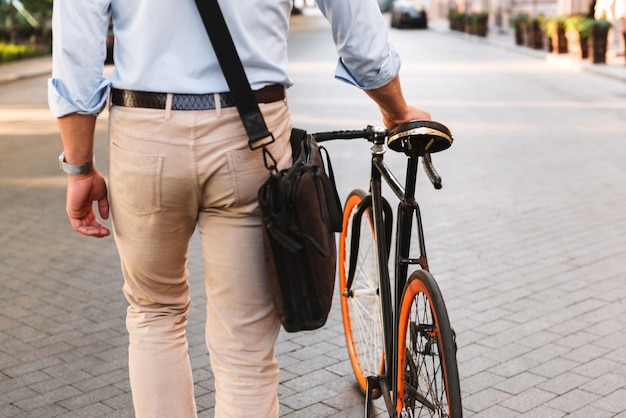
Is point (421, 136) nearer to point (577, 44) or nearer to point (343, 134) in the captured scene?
point (343, 134)

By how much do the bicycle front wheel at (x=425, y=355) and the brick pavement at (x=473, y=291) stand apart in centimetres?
79

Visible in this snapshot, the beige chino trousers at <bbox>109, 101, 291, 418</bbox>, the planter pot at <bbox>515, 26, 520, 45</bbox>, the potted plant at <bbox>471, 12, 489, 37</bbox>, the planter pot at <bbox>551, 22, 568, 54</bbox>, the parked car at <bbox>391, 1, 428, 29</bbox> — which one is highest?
the beige chino trousers at <bbox>109, 101, 291, 418</bbox>

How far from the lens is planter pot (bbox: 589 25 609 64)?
19.7 meters

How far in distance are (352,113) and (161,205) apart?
1089cm

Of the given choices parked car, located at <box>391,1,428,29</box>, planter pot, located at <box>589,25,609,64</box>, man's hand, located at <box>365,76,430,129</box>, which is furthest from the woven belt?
parked car, located at <box>391,1,428,29</box>

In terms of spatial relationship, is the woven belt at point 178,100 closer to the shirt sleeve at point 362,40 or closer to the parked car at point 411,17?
the shirt sleeve at point 362,40

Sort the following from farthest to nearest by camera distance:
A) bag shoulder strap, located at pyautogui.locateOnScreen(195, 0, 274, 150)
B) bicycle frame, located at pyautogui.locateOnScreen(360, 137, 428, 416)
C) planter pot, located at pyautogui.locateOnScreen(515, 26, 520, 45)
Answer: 1. planter pot, located at pyautogui.locateOnScreen(515, 26, 520, 45)
2. bicycle frame, located at pyautogui.locateOnScreen(360, 137, 428, 416)
3. bag shoulder strap, located at pyautogui.locateOnScreen(195, 0, 274, 150)

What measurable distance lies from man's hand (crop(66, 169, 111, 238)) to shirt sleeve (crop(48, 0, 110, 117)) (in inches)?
8.8

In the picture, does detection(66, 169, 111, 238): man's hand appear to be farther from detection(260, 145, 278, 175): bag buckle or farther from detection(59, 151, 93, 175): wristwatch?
detection(260, 145, 278, 175): bag buckle

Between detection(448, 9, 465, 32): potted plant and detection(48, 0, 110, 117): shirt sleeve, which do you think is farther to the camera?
detection(448, 9, 465, 32): potted plant

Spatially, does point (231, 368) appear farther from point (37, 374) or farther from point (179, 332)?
point (37, 374)

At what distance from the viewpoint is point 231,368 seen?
2.59 meters

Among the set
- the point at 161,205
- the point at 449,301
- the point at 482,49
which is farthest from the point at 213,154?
the point at 482,49

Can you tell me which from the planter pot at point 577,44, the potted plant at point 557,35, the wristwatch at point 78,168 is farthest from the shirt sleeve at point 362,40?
the potted plant at point 557,35
